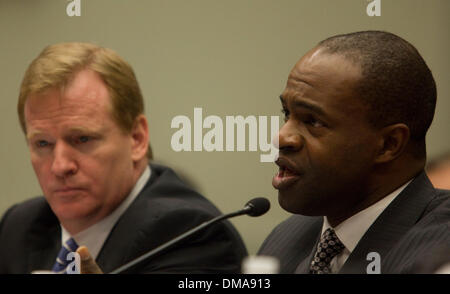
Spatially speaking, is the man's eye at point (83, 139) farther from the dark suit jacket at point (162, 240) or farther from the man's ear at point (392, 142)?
the man's ear at point (392, 142)

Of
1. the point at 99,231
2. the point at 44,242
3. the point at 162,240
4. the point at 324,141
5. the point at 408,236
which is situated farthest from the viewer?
the point at 44,242

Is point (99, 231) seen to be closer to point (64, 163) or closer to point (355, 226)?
point (64, 163)

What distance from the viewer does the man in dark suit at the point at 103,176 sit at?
198 cm

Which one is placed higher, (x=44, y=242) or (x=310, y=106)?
(x=310, y=106)

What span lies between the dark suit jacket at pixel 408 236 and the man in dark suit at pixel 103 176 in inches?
12.7

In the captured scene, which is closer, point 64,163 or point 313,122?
point 313,122

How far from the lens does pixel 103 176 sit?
6.75ft

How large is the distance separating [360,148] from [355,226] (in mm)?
174

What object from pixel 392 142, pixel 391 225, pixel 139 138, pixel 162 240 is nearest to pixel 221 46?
pixel 139 138

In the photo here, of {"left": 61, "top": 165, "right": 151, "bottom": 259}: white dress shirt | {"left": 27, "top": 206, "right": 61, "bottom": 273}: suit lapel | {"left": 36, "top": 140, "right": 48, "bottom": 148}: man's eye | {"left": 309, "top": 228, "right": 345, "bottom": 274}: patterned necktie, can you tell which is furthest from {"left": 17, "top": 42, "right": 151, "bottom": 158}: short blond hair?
{"left": 309, "top": 228, "right": 345, "bottom": 274}: patterned necktie

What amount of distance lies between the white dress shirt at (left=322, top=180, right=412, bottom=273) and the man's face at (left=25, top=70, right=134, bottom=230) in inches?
28.1

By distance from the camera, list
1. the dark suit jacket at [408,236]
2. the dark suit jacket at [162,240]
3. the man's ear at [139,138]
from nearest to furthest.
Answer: the dark suit jacket at [408,236], the dark suit jacket at [162,240], the man's ear at [139,138]

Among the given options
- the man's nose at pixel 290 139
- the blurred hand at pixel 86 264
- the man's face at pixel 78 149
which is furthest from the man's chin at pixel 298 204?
the man's face at pixel 78 149

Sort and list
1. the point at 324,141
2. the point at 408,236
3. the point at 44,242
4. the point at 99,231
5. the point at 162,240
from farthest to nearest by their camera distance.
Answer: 1. the point at 44,242
2. the point at 99,231
3. the point at 162,240
4. the point at 324,141
5. the point at 408,236
